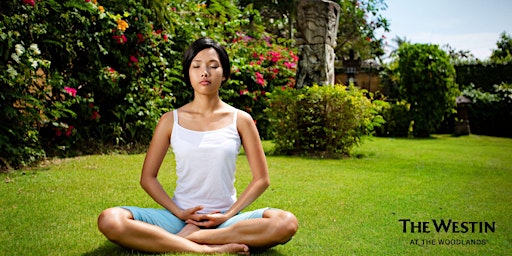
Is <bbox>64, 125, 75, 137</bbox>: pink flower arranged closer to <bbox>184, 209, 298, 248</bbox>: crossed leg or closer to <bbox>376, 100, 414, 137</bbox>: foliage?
<bbox>184, 209, 298, 248</bbox>: crossed leg

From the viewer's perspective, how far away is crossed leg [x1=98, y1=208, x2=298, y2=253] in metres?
2.81

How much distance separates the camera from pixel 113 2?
7.93 m

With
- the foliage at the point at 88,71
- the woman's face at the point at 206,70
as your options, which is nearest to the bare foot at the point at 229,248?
the woman's face at the point at 206,70

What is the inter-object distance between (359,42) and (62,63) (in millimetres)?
18816

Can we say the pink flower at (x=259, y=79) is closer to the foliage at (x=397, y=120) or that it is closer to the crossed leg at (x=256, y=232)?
the foliage at (x=397, y=120)

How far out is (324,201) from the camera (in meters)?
4.81

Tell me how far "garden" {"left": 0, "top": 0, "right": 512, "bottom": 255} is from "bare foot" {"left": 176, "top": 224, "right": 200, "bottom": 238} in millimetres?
327

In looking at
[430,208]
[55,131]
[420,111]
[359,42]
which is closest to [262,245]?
[430,208]

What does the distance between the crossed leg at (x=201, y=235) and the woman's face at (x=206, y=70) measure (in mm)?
847

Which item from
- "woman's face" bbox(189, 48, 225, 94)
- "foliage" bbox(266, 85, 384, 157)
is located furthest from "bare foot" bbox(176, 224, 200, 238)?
"foliage" bbox(266, 85, 384, 157)

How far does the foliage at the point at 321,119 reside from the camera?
27.9ft

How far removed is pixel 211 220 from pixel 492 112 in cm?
1498

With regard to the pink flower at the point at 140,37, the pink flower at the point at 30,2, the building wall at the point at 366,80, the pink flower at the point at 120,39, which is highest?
the pink flower at the point at 30,2

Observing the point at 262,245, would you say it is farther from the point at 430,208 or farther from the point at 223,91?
the point at 223,91
